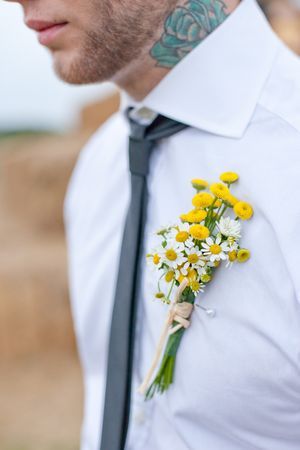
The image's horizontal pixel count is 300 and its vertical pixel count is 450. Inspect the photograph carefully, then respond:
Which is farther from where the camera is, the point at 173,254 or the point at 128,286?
the point at 128,286

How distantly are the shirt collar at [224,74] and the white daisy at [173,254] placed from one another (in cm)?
26

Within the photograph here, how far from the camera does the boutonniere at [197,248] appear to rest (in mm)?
1157

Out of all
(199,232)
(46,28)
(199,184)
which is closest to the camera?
(199,232)

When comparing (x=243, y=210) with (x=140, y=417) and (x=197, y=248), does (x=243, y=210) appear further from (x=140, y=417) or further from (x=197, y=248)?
(x=140, y=417)

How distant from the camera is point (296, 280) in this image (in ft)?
3.72

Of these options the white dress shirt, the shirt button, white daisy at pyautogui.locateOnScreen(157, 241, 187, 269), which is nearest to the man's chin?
the white dress shirt

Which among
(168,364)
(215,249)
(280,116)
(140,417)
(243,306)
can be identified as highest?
(280,116)

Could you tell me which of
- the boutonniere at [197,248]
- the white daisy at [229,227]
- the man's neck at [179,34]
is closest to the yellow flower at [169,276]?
the boutonniere at [197,248]

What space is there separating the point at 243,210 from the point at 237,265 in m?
0.10

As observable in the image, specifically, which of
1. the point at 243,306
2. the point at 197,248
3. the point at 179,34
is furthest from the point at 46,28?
the point at 243,306

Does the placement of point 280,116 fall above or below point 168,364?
above

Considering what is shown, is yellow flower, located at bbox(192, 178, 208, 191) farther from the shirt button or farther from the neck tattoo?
the shirt button

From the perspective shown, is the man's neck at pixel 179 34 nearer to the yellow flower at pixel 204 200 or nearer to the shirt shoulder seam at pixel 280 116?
the shirt shoulder seam at pixel 280 116

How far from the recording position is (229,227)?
1.17 metres
